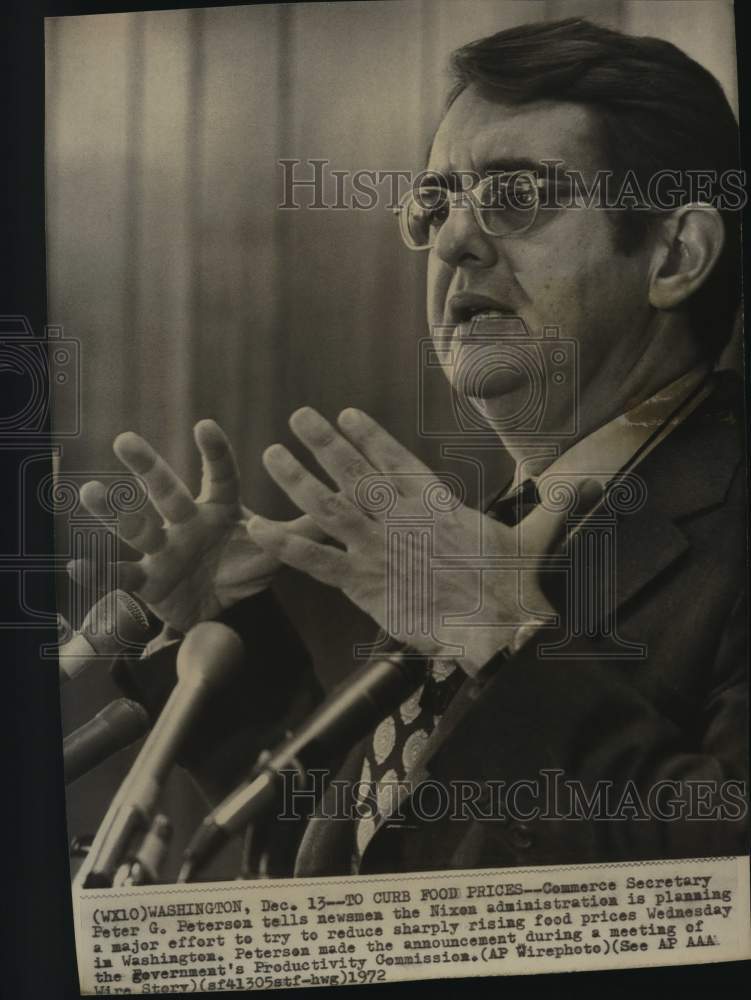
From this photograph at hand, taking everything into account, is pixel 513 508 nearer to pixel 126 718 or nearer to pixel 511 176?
pixel 511 176

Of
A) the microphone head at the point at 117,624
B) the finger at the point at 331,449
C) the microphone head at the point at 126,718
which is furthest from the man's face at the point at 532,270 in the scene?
the microphone head at the point at 126,718

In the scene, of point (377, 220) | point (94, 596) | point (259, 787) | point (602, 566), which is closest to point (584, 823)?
point (602, 566)

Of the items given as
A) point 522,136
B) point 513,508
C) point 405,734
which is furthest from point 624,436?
point 405,734

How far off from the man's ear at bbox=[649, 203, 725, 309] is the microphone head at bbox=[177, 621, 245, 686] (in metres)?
1.09

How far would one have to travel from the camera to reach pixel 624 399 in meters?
1.91

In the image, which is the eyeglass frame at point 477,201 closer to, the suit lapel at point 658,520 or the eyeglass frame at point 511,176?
the eyeglass frame at point 511,176

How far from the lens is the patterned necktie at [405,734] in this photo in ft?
6.16

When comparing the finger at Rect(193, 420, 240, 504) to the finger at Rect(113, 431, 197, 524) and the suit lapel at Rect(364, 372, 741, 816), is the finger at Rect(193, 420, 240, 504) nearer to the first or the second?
the finger at Rect(113, 431, 197, 524)

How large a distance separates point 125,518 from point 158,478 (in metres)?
0.11

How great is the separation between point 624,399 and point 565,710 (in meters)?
0.64

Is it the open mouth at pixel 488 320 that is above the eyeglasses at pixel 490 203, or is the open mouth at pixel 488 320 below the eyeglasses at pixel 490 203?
below

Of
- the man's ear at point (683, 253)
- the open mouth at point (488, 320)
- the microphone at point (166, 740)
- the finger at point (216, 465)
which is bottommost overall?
the microphone at point (166, 740)

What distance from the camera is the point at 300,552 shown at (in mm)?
1895

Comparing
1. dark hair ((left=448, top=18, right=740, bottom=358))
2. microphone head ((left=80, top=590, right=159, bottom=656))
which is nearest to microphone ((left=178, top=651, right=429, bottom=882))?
microphone head ((left=80, top=590, right=159, bottom=656))
